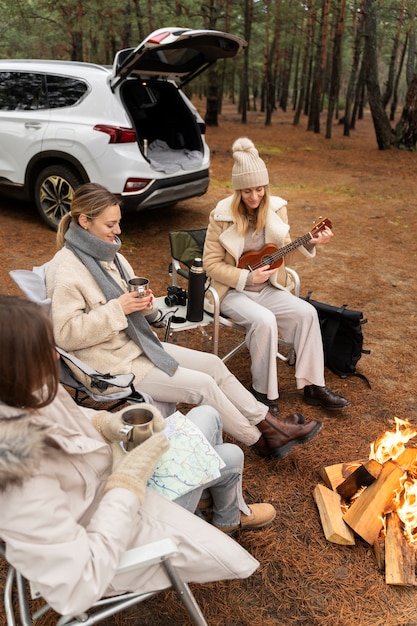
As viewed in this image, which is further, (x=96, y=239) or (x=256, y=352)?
(x=256, y=352)

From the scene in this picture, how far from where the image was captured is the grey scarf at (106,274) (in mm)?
2752

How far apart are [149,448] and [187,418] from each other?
56cm

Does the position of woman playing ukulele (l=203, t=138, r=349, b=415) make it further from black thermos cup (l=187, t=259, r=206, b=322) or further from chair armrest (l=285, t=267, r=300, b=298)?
black thermos cup (l=187, t=259, r=206, b=322)

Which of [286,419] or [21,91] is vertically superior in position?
[21,91]

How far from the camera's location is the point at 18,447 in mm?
1348

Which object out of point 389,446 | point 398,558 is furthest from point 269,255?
point 398,558

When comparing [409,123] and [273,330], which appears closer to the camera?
[273,330]

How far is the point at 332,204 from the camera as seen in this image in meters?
8.94

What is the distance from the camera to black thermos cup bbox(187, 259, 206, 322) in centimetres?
347

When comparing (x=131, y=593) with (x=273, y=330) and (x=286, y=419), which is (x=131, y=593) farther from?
(x=273, y=330)

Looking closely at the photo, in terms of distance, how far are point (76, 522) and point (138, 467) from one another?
0.26 m

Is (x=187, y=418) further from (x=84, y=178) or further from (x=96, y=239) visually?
(x=84, y=178)

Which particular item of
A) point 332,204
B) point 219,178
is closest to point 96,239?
point 332,204

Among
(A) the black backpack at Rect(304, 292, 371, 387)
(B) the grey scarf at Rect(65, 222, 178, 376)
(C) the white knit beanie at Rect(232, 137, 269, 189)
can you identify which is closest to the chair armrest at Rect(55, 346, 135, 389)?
(B) the grey scarf at Rect(65, 222, 178, 376)
